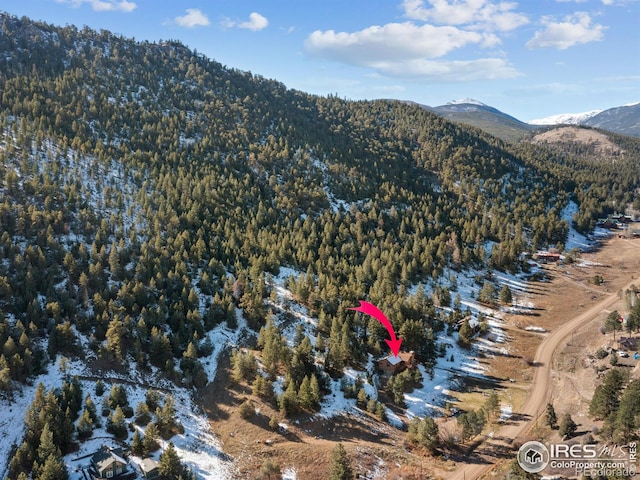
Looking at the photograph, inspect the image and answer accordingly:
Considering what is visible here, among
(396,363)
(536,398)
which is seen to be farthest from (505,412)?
(396,363)

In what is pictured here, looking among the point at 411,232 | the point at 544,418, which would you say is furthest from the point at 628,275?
the point at 544,418

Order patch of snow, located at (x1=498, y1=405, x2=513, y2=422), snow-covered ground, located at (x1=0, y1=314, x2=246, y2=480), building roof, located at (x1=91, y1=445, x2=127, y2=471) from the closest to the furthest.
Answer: building roof, located at (x1=91, y1=445, x2=127, y2=471) < snow-covered ground, located at (x1=0, y1=314, x2=246, y2=480) < patch of snow, located at (x1=498, y1=405, x2=513, y2=422)

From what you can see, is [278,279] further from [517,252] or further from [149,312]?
[517,252]

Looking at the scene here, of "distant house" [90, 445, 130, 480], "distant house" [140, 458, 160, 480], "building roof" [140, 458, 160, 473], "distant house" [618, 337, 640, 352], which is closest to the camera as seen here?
"distant house" [90, 445, 130, 480]

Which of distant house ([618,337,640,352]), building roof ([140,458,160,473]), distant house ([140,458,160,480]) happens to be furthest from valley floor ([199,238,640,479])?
building roof ([140,458,160,473])

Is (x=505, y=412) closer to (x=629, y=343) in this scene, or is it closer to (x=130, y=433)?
(x=629, y=343)

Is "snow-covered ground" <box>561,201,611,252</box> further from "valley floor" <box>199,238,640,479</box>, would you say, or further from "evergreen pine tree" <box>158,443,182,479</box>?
"evergreen pine tree" <box>158,443,182,479</box>
